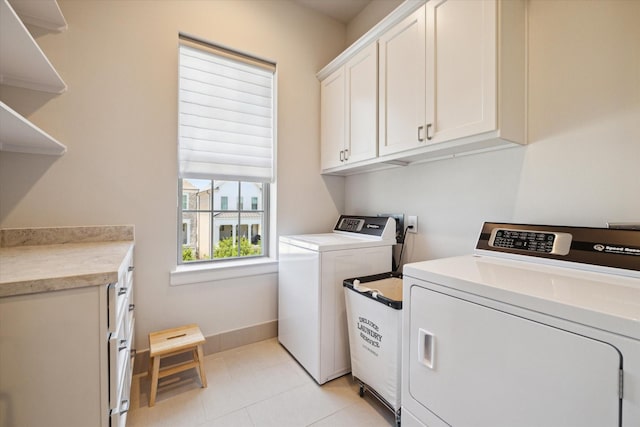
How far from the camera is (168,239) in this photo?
1.94 m

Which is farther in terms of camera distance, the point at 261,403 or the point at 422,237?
the point at 422,237

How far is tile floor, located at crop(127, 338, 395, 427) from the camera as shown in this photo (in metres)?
1.46

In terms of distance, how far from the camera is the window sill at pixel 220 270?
77.8 inches

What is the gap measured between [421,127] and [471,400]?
4.36 ft

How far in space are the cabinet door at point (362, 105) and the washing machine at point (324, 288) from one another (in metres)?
0.55

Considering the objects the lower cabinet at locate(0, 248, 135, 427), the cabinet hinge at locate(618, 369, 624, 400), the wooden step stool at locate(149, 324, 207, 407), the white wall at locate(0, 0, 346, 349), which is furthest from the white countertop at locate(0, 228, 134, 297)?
the cabinet hinge at locate(618, 369, 624, 400)

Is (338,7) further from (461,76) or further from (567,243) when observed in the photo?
(567,243)

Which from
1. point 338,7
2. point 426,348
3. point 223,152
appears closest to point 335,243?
point 426,348

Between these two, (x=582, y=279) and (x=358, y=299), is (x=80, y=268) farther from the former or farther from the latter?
(x=582, y=279)

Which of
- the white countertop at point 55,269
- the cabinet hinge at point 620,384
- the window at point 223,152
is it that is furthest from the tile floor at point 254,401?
the cabinet hinge at point 620,384

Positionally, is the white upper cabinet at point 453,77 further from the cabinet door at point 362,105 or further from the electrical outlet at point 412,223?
the electrical outlet at point 412,223

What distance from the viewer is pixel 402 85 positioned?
1.72 m

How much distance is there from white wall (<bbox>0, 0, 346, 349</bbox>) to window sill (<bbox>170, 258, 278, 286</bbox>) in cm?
6

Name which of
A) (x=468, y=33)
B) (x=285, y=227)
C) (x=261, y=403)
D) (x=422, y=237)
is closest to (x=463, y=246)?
(x=422, y=237)
